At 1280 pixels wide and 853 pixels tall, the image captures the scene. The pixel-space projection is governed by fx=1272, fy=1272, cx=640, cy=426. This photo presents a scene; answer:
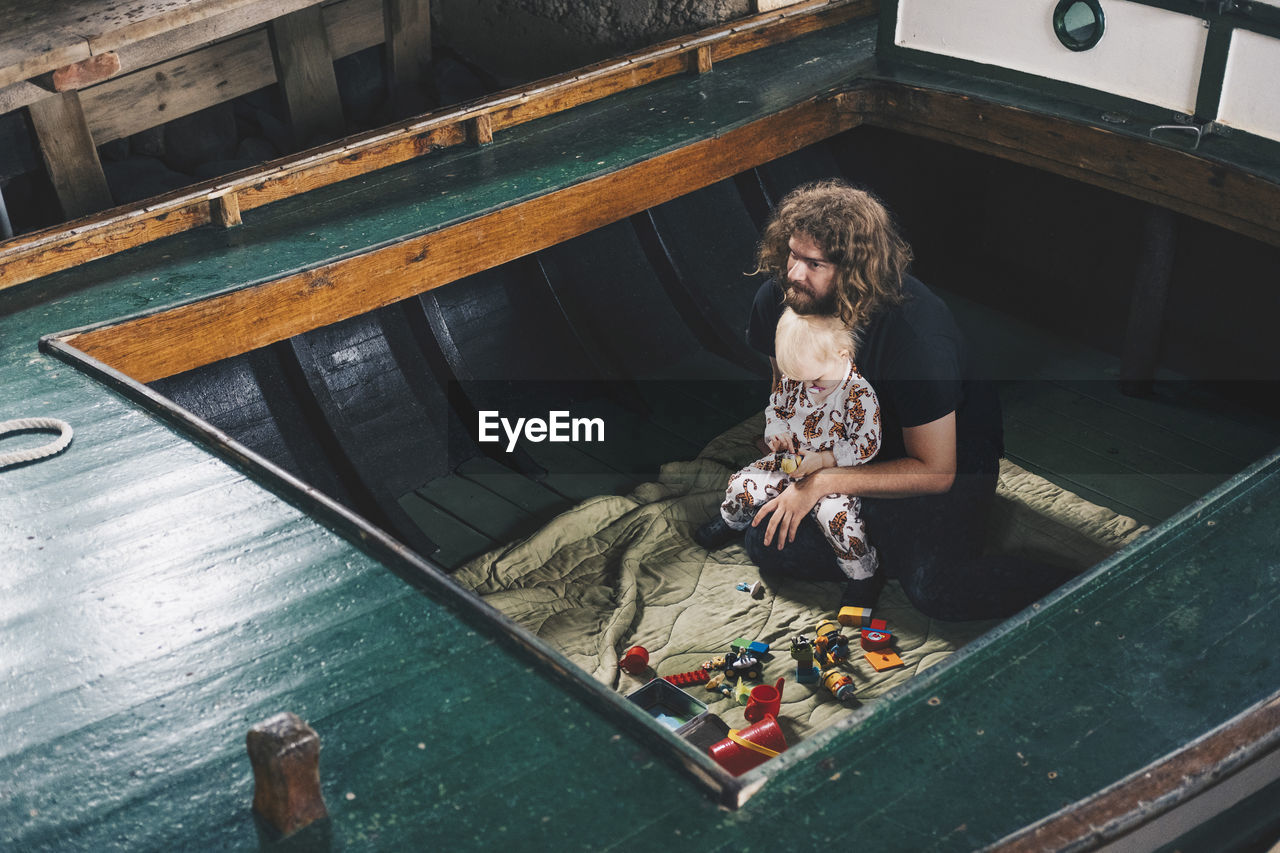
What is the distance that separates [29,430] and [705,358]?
7.05ft

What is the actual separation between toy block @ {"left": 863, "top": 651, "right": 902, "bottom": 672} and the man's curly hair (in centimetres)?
70

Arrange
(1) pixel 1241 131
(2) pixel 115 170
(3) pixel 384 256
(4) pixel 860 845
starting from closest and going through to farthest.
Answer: (4) pixel 860 845 < (3) pixel 384 256 < (1) pixel 1241 131 < (2) pixel 115 170

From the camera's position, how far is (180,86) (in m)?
4.96

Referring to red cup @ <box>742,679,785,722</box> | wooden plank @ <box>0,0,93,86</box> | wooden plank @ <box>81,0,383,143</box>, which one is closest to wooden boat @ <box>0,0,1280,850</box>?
wooden plank @ <box>0,0,93,86</box>

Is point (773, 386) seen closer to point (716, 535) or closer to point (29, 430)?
point (716, 535)

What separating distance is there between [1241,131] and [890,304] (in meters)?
1.27

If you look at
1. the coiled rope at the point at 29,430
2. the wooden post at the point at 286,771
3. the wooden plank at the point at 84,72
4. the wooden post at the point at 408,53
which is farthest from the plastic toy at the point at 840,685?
the wooden post at the point at 408,53

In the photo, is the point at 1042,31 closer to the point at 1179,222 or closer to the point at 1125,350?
the point at 1179,222

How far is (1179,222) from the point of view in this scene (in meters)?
3.61

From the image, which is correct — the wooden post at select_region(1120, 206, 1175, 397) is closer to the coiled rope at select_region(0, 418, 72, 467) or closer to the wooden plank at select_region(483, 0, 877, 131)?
the wooden plank at select_region(483, 0, 877, 131)

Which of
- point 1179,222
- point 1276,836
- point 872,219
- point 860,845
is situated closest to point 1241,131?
point 1179,222

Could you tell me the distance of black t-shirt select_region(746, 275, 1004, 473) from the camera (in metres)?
2.63

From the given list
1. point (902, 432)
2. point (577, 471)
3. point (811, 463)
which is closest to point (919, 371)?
point (902, 432)

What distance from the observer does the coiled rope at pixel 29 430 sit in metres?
2.33
